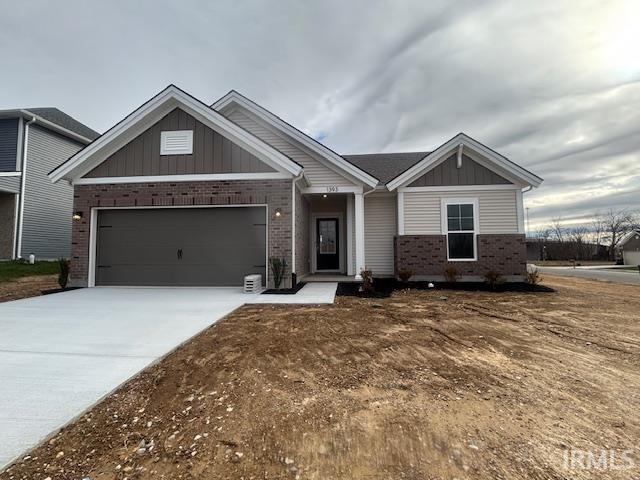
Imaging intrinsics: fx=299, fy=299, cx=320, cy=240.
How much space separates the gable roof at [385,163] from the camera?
1202 centimetres

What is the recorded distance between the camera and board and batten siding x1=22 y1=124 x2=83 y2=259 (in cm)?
1366

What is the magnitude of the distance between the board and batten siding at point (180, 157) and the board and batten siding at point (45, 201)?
26.5 feet

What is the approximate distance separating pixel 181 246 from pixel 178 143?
2.99m

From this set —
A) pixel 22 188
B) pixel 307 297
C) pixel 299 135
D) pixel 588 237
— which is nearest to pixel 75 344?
pixel 307 297

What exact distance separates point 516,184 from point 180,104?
1063 cm

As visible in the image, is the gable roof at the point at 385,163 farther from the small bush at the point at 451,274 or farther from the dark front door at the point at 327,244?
the small bush at the point at 451,274

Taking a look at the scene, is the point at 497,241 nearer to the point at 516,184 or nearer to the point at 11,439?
the point at 516,184

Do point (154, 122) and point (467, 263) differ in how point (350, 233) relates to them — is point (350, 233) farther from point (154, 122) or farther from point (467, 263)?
point (154, 122)

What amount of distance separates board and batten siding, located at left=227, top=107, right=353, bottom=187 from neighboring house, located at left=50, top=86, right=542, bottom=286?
74 millimetres

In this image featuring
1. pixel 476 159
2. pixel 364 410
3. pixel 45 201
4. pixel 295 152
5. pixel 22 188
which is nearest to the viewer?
pixel 364 410

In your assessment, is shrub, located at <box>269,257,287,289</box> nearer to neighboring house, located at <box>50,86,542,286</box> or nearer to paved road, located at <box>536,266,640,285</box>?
neighboring house, located at <box>50,86,542,286</box>

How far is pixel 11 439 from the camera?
6.71 ft

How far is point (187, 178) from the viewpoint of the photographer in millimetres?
8625

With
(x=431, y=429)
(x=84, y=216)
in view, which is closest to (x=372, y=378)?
(x=431, y=429)
